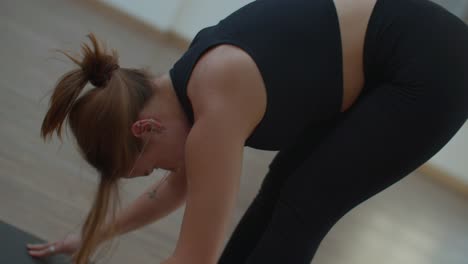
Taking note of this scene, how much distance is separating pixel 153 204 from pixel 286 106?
463 mm

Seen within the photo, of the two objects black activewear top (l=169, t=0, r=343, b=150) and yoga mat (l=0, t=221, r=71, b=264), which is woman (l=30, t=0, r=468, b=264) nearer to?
black activewear top (l=169, t=0, r=343, b=150)

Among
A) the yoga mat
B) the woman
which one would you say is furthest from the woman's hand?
the woman

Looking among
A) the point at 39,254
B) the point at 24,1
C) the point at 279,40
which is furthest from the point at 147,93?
the point at 24,1

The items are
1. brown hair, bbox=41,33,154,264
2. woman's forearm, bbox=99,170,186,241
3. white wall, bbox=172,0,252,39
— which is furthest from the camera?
white wall, bbox=172,0,252,39

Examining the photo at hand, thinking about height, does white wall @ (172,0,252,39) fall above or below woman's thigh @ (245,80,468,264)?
below

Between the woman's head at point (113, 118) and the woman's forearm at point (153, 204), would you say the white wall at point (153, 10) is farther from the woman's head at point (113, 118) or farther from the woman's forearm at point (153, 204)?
the woman's head at point (113, 118)

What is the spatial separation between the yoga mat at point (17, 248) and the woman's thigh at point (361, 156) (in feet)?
1.80

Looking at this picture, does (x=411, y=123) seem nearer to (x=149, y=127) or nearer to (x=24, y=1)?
(x=149, y=127)

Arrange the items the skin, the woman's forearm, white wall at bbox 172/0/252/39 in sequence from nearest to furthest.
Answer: the skin
the woman's forearm
white wall at bbox 172/0/252/39

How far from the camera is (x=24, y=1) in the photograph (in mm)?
3326

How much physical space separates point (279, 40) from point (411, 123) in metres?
0.27

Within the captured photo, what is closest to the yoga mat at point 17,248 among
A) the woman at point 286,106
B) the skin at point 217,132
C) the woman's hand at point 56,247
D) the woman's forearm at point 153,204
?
the woman's hand at point 56,247

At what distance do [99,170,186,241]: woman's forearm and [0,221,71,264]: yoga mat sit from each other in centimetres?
17

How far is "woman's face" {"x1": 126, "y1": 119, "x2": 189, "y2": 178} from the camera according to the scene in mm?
1069
